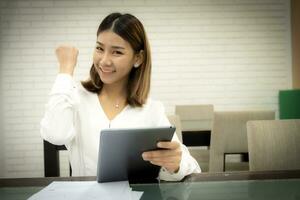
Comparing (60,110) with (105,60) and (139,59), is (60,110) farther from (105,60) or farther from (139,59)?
(139,59)

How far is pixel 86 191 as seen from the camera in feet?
3.19

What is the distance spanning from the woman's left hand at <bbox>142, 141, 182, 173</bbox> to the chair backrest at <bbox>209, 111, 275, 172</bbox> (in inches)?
54.0

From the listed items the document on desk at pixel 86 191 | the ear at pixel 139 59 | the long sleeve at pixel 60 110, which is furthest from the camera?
the ear at pixel 139 59

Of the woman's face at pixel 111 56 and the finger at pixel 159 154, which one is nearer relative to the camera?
the finger at pixel 159 154

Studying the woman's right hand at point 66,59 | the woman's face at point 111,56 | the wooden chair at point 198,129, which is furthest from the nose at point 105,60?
the wooden chair at point 198,129

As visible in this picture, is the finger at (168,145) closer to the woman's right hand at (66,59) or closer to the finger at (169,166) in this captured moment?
the finger at (169,166)

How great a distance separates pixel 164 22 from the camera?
4.38 m

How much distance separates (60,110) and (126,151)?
1.22ft

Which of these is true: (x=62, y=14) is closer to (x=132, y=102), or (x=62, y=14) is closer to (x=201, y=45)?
(x=201, y=45)

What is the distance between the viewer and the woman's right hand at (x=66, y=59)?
4.30ft

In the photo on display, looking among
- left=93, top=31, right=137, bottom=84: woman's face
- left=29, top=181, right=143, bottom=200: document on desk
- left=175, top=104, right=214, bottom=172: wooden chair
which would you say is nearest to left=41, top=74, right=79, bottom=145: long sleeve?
left=93, top=31, right=137, bottom=84: woman's face

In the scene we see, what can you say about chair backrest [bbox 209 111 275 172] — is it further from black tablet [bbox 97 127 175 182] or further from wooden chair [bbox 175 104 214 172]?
black tablet [bbox 97 127 175 182]

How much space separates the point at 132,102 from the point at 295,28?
11.5 ft

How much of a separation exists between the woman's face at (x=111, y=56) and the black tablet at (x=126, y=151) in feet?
1.32
